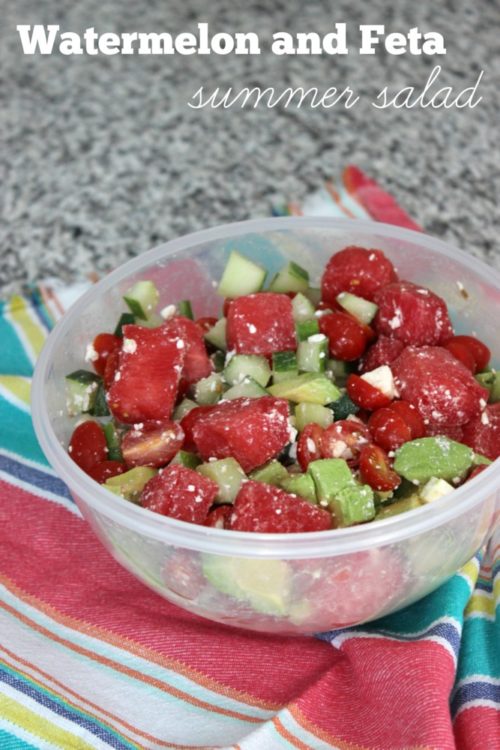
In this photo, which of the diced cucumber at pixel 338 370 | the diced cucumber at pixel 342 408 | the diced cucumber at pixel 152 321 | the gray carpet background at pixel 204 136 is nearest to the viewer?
the diced cucumber at pixel 342 408

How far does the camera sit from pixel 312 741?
1071 mm

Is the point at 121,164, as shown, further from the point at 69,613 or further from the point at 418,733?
the point at 418,733

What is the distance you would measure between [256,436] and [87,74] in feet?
5.77

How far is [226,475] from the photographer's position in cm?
112

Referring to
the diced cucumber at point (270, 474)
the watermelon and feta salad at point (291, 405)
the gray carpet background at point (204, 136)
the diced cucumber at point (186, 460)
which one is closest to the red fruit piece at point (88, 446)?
the watermelon and feta salad at point (291, 405)

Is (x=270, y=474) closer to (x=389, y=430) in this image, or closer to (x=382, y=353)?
(x=389, y=430)

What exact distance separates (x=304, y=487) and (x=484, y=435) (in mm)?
264

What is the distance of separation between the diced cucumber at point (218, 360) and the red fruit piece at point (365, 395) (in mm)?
216

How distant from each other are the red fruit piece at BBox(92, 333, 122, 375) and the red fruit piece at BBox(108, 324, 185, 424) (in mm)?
115

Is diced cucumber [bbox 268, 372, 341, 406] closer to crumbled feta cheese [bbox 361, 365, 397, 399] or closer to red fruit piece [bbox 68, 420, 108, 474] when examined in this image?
crumbled feta cheese [bbox 361, 365, 397, 399]

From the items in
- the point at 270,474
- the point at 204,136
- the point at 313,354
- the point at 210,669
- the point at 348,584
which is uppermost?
the point at 204,136

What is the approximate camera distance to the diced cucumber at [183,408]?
4.15 ft

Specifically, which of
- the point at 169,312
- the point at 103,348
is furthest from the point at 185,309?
the point at 103,348

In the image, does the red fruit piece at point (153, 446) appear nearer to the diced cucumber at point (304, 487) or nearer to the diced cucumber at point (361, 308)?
the diced cucumber at point (304, 487)
